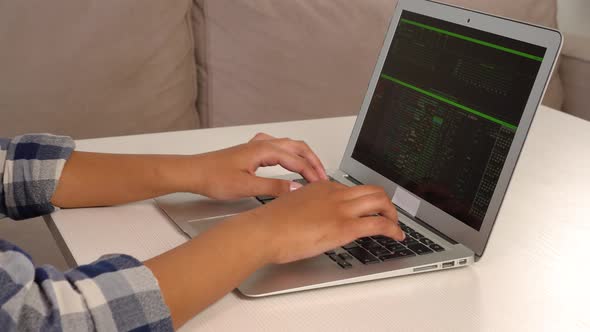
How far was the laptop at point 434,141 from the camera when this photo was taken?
78 cm

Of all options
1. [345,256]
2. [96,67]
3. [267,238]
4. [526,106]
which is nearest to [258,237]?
[267,238]

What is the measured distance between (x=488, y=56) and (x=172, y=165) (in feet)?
1.30

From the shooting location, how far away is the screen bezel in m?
0.78

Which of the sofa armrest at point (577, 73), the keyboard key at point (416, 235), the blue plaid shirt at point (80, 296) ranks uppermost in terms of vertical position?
the sofa armrest at point (577, 73)

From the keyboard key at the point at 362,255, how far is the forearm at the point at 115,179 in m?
0.24

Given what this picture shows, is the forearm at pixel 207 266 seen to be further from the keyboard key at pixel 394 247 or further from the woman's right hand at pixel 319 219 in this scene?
the keyboard key at pixel 394 247

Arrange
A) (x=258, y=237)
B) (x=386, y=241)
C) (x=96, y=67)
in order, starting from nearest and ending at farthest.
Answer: (x=258, y=237), (x=386, y=241), (x=96, y=67)

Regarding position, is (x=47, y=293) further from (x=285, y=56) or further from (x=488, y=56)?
(x=285, y=56)

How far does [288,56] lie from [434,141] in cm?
118

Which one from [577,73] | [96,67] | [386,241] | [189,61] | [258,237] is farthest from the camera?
[577,73]

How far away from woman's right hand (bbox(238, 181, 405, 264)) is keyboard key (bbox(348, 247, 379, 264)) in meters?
0.03

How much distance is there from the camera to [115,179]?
2.93ft

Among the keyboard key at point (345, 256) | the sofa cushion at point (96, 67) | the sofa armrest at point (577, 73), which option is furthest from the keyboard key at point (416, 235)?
the sofa armrest at point (577, 73)

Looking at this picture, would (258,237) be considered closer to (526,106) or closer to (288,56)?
(526,106)
